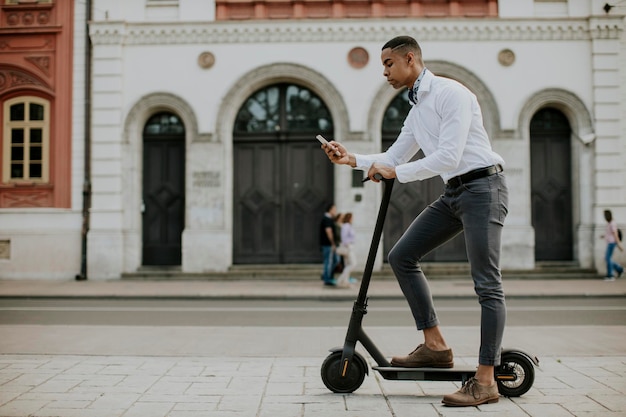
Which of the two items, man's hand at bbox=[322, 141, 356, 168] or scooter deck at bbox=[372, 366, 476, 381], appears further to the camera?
man's hand at bbox=[322, 141, 356, 168]

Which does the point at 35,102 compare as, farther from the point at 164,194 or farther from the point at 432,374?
the point at 432,374

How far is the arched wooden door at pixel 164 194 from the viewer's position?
1805 cm

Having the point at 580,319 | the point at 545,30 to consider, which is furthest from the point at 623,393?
the point at 545,30

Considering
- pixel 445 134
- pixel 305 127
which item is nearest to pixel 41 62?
pixel 305 127

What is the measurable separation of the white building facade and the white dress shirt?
12.8 metres

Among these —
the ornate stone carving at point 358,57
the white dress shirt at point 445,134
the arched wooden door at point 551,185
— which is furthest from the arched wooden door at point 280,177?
the white dress shirt at point 445,134

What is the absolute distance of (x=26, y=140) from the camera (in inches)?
699

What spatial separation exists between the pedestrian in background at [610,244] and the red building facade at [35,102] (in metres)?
13.4

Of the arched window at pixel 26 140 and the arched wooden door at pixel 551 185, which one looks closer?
the arched window at pixel 26 140

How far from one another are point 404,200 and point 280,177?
10.9 ft

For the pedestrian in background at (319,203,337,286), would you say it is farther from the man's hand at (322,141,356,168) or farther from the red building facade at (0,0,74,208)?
the man's hand at (322,141,356,168)

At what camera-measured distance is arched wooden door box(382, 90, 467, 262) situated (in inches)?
697

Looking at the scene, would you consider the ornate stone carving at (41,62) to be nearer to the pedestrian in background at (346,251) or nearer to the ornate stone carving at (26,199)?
the ornate stone carving at (26,199)

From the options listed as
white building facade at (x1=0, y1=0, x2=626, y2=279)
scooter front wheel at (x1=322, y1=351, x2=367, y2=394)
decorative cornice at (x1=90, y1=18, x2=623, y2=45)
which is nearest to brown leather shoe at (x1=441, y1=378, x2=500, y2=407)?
scooter front wheel at (x1=322, y1=351, x2=367, y2=394)
